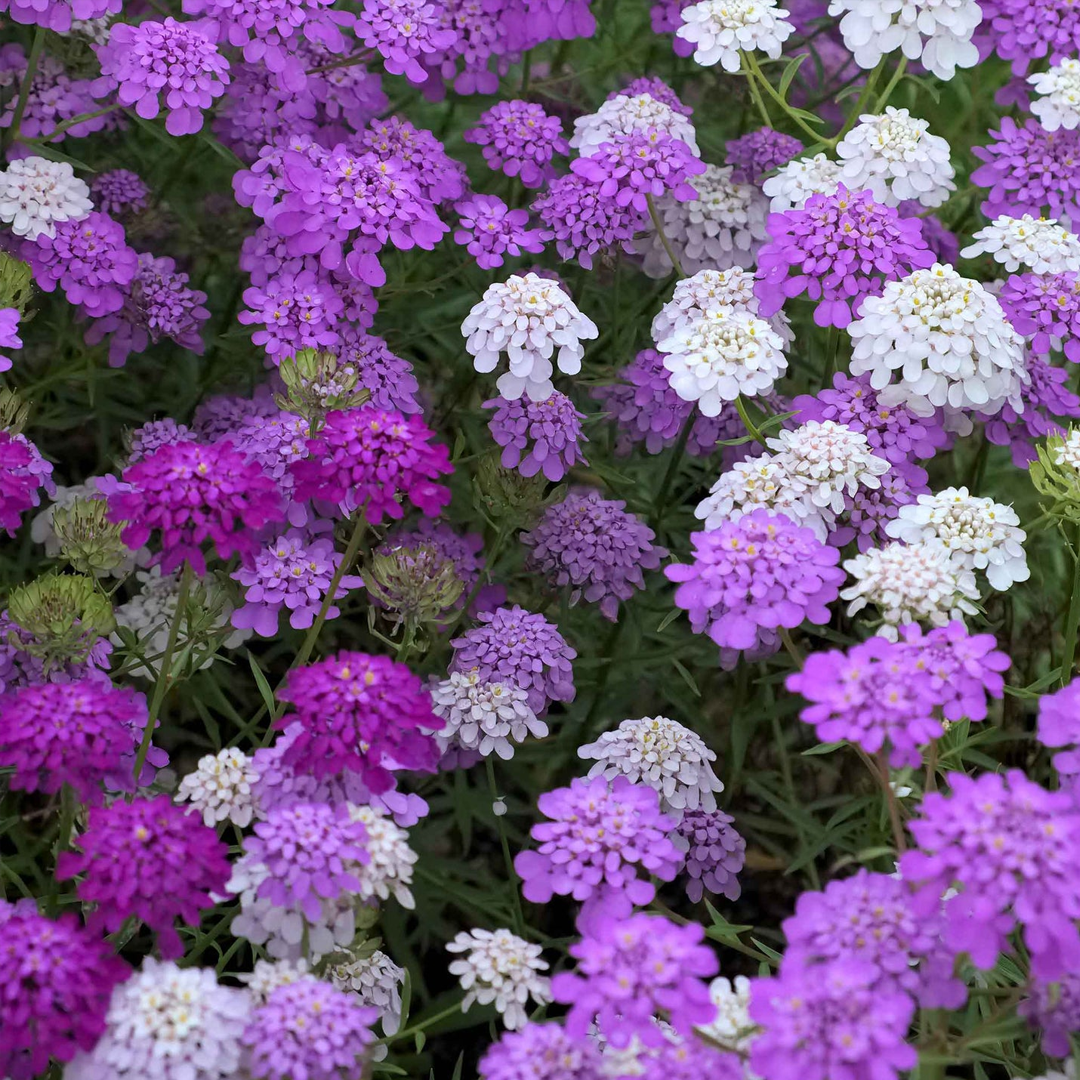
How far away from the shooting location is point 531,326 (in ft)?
8.79

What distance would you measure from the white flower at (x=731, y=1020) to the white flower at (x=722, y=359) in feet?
3.21

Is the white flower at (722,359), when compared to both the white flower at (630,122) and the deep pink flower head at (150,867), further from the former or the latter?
the deep pink flower head at (150,867)

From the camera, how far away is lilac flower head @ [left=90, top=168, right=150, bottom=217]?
3188mm

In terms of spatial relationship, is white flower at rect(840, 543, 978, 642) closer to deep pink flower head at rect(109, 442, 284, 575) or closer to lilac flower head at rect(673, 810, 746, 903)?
lilac flower head at rect(673, 810, 746, 903)

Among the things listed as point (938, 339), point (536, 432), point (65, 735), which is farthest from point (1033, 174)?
point (65, 735)

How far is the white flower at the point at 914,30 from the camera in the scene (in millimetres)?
2957

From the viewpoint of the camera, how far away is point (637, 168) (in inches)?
117

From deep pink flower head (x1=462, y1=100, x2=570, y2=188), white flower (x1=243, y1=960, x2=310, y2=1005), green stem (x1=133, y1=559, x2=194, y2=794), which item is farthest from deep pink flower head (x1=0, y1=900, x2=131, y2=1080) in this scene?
deep pink flower head (x1=462, y1=100, x2=570, y2=188)

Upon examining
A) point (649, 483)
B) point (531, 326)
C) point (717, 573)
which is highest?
point (531, 326)

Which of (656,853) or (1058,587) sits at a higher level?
(656,853)

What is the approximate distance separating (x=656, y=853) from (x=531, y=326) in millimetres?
1018

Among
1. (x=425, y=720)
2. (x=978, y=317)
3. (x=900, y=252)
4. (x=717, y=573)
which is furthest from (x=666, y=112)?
(x=425, y=720)

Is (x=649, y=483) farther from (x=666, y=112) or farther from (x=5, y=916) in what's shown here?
(x=5, y=916)

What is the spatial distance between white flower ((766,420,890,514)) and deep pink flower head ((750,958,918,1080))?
925 millimetres
